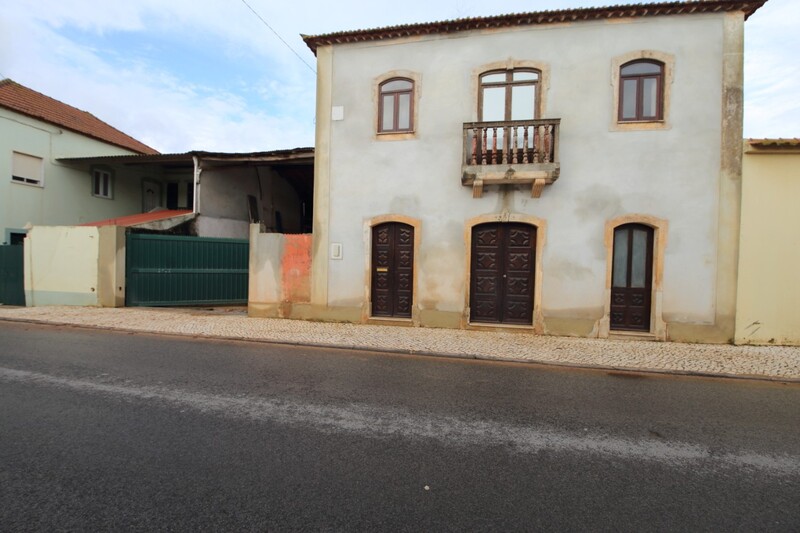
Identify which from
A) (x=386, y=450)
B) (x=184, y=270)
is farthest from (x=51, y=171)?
(x=386, y=450)

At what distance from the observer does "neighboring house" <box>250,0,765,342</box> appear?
330 inches

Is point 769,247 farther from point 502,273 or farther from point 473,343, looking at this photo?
point 473,343

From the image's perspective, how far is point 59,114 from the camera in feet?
57.8

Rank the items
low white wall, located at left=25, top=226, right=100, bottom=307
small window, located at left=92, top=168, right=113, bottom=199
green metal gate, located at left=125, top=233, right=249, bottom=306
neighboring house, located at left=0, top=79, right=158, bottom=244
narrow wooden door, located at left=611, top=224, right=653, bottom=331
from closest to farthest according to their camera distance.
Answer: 1. narrow wooden door, located at left=611, top=224, right=653, bottom=331
2. low white wall, located at left=25, top=226, right=100, bottom=307
3. green metal gate, located at left=125, top=233, right=249, bottom=306
4. neighboring house, located at left=0, top=79, right=158, bottom=244
5. small window, located at left=92, top=168, right=113, bottom=199

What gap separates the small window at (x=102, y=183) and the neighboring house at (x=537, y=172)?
13.4 metres

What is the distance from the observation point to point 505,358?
6840 millimetres

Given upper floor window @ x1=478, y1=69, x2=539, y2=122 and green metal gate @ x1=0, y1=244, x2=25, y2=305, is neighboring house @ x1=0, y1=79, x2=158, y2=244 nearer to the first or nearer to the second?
green metal gate @ x1=0, y1=244, x2=25, y2=305

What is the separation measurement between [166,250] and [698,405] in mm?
13195

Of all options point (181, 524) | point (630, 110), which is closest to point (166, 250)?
point (181, 524)

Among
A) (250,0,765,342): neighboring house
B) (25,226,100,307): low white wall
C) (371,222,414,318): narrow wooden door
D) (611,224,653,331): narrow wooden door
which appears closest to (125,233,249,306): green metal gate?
(25,226,100,307): low white wall

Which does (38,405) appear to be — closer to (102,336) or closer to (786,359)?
(102,336)

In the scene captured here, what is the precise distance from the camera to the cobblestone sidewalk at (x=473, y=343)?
21.7 feet

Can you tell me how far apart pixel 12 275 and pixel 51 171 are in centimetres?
586

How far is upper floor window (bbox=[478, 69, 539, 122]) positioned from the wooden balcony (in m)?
0.47
